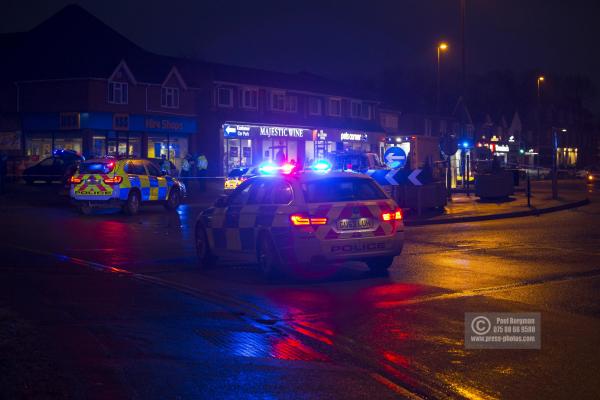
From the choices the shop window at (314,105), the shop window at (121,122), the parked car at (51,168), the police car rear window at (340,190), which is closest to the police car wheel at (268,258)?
the police car rear window at (340,190)

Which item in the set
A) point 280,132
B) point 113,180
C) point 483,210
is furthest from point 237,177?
point 280,132

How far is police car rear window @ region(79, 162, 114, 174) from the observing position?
79.3 feet

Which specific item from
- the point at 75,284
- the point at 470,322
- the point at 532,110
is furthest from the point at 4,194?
the point at 532,110

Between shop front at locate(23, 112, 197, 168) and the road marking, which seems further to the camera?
shop front at locate(23, 112, 197, 168)

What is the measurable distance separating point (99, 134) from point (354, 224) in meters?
42.9

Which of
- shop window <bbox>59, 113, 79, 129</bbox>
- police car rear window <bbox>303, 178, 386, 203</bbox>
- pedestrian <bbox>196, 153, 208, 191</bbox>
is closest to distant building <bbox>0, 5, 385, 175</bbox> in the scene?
shop window <bbox>59, 113, 79, 129</bbox>

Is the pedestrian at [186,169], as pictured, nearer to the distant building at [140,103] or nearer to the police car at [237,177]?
the police car at [237,177]

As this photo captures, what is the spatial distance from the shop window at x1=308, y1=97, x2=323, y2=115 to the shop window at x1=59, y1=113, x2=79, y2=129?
21368 mm

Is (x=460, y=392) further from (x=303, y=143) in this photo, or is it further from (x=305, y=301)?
(x=303, y=143)

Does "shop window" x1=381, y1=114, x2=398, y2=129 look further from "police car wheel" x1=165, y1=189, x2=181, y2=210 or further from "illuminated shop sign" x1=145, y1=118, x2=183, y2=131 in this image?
"police car wheel" x1=165, y1=189, x2=181, y2=210

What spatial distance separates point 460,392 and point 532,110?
116554 millimetres

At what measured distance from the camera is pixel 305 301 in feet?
32.4

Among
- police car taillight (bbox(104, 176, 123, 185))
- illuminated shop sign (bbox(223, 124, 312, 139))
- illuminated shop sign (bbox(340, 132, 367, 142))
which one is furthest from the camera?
illuminated shop sign (bbox(340, 132, 367, 142))

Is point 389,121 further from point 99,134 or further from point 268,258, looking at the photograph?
point 268,258
